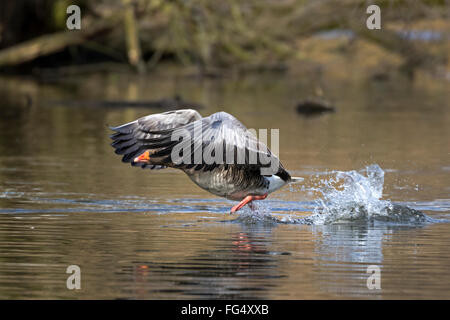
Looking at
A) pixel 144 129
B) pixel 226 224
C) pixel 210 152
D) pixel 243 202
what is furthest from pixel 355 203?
pixel 144 129

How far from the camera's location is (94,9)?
116ft

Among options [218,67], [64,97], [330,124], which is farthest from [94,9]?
[330,124]

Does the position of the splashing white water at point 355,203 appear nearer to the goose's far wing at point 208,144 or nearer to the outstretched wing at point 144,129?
the goose's far wing at point 208,144

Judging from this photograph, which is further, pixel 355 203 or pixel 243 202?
pixel 355 203

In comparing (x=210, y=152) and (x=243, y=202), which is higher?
(x=210, y=152)

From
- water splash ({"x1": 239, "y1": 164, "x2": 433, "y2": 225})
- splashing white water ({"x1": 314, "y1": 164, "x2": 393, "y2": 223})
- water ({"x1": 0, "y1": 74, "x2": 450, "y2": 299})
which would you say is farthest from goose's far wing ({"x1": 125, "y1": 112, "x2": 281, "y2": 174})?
splashing white water ({"x1": 314, "y1": 164, "x2": 393, "y2": 223})

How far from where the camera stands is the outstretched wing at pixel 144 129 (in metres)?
9.91

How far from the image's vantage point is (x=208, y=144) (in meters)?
8.91

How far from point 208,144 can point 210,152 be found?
0.08 metres

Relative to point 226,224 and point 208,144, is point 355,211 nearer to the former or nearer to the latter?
point 226,224

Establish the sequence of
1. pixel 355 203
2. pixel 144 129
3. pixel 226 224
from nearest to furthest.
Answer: pixel 226 224 < pixel 144 129 < pixel 355 203

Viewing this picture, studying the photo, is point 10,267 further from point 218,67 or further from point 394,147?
point 218,67

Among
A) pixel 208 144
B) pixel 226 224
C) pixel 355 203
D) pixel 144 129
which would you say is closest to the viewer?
pixel 208 144

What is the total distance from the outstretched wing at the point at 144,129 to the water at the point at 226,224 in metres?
0.66
